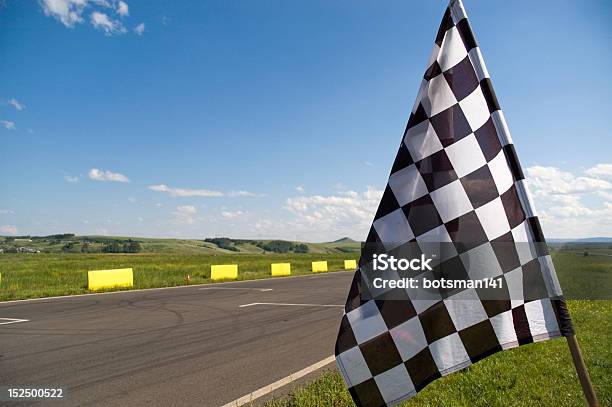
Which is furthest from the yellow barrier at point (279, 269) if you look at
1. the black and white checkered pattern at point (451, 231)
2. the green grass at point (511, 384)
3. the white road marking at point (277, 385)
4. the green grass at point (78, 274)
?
the black and white checkered pattern at point (451, 231)

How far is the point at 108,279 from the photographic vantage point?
20.0 m

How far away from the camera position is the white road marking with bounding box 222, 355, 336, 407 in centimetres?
479

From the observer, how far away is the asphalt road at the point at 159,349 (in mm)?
5281

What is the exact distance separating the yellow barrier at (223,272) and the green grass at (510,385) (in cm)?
2190

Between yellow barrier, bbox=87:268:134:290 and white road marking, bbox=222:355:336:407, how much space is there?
51.4ft

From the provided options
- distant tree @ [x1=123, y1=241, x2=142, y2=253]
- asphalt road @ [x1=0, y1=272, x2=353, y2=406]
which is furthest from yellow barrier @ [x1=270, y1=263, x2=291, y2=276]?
distant tree @ [x1=123, y1=241, x2=142, y2=253]

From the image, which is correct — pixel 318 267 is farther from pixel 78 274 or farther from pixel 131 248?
pixel 131 248

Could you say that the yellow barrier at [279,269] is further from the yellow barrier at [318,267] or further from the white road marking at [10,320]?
the white road marking at [10,320]

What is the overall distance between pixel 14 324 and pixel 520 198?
452 inches

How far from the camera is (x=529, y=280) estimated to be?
7.06ft

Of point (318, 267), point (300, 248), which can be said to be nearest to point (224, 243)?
point (300, 248)

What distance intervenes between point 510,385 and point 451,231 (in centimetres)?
353

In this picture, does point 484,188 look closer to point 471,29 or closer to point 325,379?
point 471,29

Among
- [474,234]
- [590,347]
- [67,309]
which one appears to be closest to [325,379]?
[474,234]
